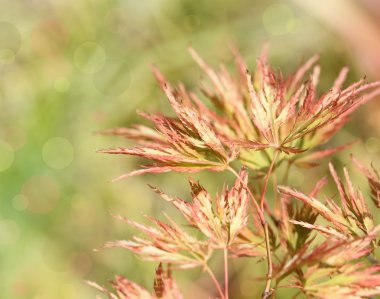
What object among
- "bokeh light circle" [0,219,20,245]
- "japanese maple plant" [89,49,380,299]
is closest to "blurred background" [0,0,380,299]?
"bokeh light circle" [0,219,20,245]

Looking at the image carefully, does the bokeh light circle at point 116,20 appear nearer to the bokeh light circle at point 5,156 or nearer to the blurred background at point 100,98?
the blurred background at point 100,98

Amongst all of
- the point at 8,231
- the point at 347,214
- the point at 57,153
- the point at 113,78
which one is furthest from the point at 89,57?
the point at 347,214

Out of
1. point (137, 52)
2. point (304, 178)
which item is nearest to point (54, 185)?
point (137, 52)

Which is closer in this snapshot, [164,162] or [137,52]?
[164,162]

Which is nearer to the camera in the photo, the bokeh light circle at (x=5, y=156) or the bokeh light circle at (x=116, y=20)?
the bokeh light circle at (x=5, y=156)

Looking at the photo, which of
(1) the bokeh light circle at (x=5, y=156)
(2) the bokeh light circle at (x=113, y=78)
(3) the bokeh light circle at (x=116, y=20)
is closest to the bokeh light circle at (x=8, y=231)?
(1) the bokeh light circle at (x=5, y=156)

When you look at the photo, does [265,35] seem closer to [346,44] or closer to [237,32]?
[237,32]

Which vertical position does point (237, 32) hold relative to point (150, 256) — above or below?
above
